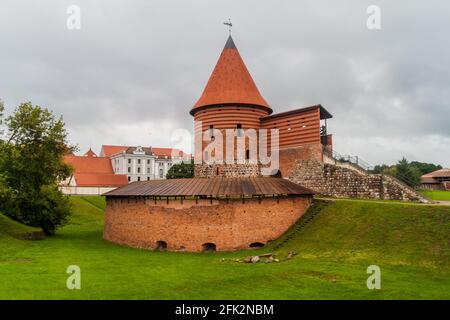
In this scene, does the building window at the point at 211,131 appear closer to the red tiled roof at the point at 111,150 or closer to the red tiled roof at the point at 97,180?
the red tiled roof at the point at 97,180

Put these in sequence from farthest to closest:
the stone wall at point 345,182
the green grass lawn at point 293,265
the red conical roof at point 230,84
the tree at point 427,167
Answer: the tree at point 427,167 → the red conical roof at point 230,84 → the stone wall at point 345,182 → the green grass lawn at point 293,265

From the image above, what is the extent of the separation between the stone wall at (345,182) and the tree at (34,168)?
15340 mm

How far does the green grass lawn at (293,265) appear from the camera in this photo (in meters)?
10.8

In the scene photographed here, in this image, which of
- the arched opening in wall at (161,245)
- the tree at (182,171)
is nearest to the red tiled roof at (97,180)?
the tree at (182,171)

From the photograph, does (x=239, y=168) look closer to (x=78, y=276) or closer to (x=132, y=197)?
(x=132, y=197)

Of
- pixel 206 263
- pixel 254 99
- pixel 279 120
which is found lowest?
pixel 206 263

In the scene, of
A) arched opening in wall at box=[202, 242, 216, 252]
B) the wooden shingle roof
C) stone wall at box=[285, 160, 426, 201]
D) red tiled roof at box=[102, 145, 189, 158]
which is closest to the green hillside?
the wooden shingle roof

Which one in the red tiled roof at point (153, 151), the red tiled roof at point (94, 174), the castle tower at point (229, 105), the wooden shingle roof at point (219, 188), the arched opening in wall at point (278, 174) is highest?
the red tiled roof at point (153, 151)

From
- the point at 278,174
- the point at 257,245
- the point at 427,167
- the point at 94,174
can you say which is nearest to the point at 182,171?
Result: the point at 94,174

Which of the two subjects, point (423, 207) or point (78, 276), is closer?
point (78, 276)

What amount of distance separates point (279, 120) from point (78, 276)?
16.3 m

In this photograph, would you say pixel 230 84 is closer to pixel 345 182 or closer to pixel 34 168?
pixel 345 182
